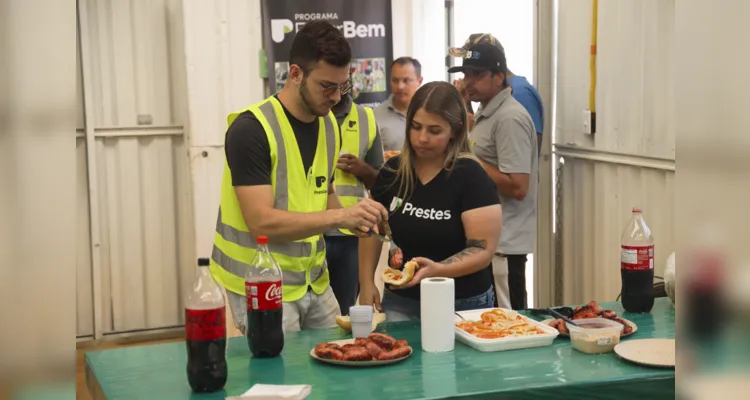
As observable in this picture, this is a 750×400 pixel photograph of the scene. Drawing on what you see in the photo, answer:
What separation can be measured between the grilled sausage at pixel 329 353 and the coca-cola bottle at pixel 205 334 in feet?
0.96

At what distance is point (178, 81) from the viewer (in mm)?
5359

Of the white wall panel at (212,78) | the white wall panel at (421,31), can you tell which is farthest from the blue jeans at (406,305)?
the white wall panel at (421,31)

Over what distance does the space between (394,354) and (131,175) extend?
3744 millimetres

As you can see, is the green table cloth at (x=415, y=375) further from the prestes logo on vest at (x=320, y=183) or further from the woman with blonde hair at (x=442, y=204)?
the prestes logo on vest at (x=320, y=183)

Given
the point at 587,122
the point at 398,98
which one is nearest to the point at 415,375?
the point at 587,122

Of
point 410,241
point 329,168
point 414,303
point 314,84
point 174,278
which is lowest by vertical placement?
point 174,278

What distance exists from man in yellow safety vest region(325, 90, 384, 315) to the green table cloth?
135cm

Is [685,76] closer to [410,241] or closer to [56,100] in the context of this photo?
[56,100]

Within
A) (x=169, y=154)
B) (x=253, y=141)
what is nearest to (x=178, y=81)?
(x=169, y=154)

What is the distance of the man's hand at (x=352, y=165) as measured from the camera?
3475 millimetres

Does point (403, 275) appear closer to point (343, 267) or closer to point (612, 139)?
point (343, 267)

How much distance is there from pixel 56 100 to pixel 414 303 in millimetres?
2382

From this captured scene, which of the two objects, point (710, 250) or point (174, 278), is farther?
point (174, 278)

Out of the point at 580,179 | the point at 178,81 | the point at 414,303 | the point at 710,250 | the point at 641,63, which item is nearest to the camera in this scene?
the point at 710,250
